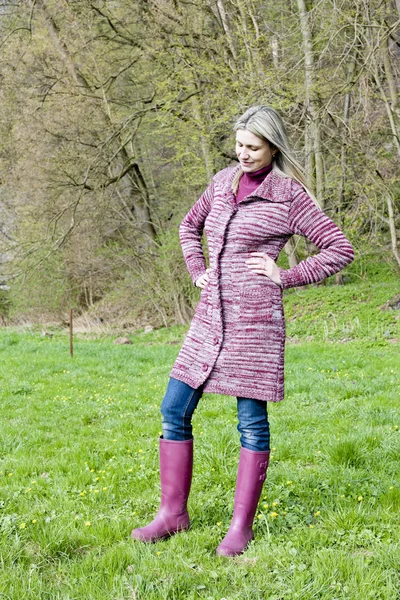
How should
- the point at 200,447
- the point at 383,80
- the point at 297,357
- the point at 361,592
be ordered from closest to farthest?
the point at 361,592, the point at 200,447, the point at 297,357, the point at 383,80

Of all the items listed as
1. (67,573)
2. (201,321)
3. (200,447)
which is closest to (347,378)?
(200,447)

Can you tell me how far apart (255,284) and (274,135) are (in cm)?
71

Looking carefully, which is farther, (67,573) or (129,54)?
(129,54)

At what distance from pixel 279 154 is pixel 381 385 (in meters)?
3.89

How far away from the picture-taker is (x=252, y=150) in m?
2.79

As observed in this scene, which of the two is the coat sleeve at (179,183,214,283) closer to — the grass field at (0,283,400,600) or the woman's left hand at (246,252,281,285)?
the woman's left hand at (246,252,281,285)

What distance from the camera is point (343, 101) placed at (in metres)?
13.4

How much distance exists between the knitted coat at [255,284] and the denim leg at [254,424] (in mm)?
79

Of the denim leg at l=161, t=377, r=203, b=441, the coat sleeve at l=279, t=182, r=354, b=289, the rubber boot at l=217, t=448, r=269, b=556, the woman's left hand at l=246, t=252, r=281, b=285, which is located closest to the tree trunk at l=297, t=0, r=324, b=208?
the coat sleeve at l=279, t=182, r=354, b=289

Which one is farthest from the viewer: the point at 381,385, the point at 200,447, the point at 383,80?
the point at 383,80

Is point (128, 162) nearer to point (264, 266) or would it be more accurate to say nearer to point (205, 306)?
point (205, 306)

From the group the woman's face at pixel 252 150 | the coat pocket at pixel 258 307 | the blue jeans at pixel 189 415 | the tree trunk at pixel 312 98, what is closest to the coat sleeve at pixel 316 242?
the coat pocket at pixel 258 307

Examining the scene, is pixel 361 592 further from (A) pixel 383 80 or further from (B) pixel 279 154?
(A) pixel 383 80

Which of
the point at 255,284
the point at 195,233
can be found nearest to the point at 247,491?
the point at 255,284
